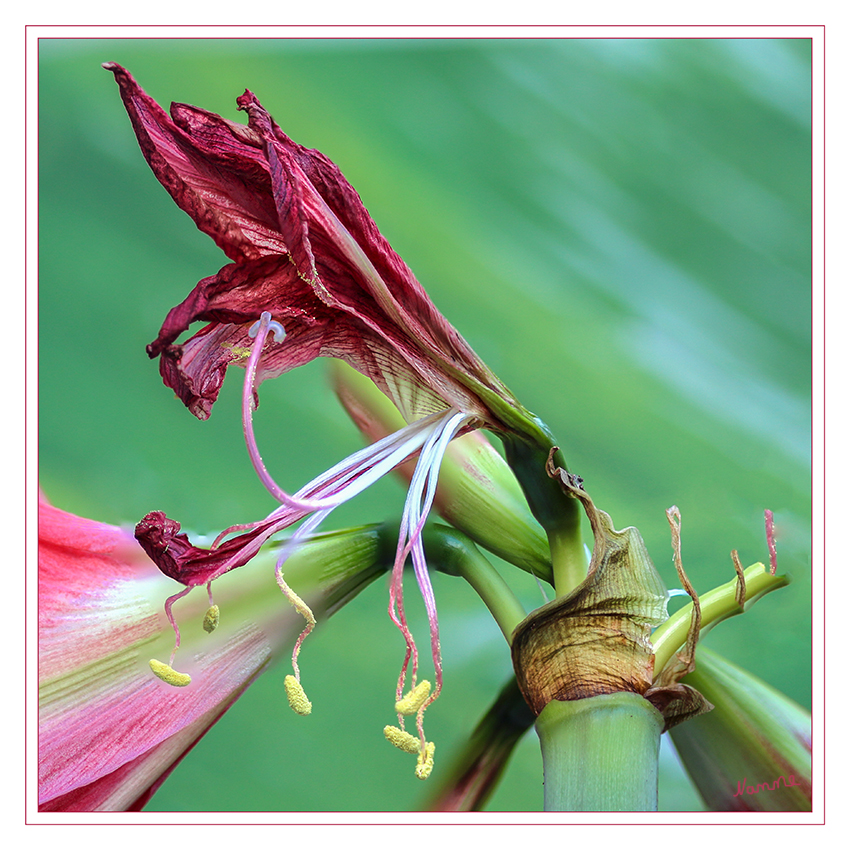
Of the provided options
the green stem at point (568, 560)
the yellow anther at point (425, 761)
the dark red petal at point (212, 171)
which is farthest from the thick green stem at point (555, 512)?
the dark red petal at point (212, 171)

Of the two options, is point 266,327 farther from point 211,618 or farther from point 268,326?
point 211,618

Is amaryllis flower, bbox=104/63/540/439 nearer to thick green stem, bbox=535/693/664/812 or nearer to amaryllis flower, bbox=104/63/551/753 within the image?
amaryllis flower, bbox=104/63/551/753

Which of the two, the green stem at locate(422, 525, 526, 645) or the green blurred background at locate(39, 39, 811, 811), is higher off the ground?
the green blurred background at locate(39, 39, 811, 811)

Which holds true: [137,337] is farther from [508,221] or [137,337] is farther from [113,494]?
[508,221]

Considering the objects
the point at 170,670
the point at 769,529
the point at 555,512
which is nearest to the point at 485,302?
the point at 555,512

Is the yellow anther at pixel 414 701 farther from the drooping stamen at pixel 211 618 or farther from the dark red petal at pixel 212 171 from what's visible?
the dark red petal at pixel 212 171

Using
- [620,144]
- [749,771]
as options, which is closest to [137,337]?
[620,144]

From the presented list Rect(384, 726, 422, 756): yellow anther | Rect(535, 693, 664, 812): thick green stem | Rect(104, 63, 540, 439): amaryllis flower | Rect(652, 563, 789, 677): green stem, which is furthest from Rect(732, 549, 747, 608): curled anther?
Rect(384, 726, 422, 756): yellow anther

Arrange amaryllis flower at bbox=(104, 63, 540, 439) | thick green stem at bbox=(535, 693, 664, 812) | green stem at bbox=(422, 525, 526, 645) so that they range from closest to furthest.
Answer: amaryllis flower at bbox=(104, 63, 540, 439) → thick green stem at bbox=(535, 693, 664, 812) → green stem at bbox=(422, 525, 526, 645)

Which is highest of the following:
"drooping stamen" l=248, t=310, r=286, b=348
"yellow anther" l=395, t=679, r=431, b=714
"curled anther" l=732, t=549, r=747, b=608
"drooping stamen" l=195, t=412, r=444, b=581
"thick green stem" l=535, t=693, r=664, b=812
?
"drooping stamen" l=248, t=310, r=286, b=348
